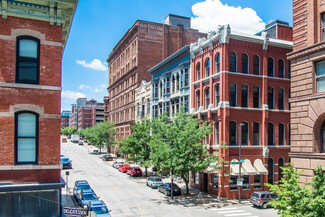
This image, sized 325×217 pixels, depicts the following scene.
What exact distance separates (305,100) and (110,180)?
3120 cm

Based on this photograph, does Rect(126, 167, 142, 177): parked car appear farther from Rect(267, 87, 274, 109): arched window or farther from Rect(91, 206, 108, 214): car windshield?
Rect(91, 206, 108, 214): car windshield

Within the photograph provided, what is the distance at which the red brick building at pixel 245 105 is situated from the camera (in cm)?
3309

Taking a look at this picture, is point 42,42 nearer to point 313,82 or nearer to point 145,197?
point 313,82

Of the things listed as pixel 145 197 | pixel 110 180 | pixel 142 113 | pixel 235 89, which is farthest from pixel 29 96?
pixel 142 113

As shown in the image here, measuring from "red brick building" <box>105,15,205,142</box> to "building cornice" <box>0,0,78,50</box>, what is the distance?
50603 millimetres

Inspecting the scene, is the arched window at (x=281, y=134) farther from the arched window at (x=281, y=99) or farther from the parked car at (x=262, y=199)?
the parked car at (x=262, y=199)

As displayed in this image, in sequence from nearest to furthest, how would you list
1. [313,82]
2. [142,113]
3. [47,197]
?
1. [47,197]
2. [313,82]
3. [142,113]

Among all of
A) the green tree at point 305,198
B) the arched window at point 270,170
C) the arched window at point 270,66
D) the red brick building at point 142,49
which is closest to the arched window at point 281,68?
the arched window at point 270,66

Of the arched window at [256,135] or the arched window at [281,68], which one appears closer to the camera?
the arched window at [256,135]

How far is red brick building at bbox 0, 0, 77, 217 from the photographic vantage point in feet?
39.5

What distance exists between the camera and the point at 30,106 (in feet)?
41.1

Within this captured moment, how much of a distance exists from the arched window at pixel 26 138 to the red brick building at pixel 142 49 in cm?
5163

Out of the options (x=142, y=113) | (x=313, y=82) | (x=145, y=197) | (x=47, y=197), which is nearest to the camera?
(x=47, y=197)

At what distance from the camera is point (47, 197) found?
1238cm
